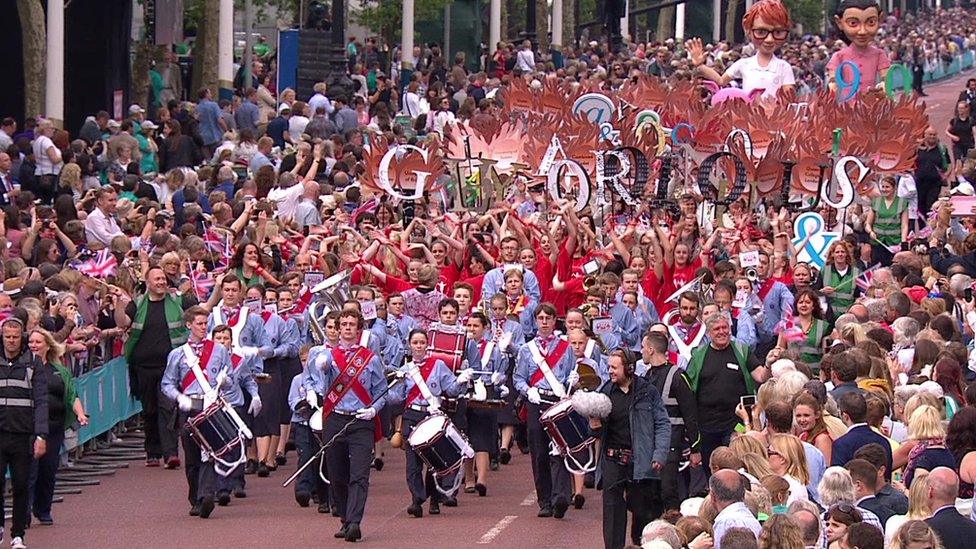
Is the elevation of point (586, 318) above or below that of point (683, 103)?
below

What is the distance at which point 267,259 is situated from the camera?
68.2 feet

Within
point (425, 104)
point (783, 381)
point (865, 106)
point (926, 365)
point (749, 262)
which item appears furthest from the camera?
point (425, 104)

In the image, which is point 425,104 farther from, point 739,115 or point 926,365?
point 926,365

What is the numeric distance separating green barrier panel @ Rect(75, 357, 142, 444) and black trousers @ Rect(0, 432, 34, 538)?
2725 millimetres

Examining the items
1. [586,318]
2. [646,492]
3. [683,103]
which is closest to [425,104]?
[683,103]

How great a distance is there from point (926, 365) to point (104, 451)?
26.0 feet

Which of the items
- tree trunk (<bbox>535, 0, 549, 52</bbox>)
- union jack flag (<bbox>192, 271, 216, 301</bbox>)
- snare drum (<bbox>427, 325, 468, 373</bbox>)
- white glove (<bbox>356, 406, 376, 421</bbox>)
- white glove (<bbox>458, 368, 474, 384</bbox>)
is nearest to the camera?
white glove (<bbox>356, 406, 376, 421</bbox>)

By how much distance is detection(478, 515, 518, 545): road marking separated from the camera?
16344 mm

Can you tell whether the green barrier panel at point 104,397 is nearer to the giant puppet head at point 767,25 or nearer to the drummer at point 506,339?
the drummer at point 506,339

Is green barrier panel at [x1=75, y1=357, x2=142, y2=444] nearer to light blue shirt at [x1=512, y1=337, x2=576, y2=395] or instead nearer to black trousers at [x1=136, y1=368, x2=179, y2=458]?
black trousers at [x1=136, y1=368, x2=179, y2=458]

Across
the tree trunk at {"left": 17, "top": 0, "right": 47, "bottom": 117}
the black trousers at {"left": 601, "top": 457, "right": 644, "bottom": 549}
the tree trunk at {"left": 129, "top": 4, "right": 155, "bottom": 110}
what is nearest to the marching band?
the black trousers at {"left": 601, "top": 457, "right": 644, "bottom": 549}

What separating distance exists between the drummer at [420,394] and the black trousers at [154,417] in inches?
104

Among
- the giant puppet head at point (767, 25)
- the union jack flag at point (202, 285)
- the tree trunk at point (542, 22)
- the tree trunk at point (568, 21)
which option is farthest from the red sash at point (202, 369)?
the tree trunk at point (568, 21)

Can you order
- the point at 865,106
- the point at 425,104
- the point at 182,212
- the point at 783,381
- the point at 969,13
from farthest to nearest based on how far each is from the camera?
1. the point at 969,13
2. the point at 425,104
3. the point at 865,106
4. the point at 182,212
5. the point at 783,381
